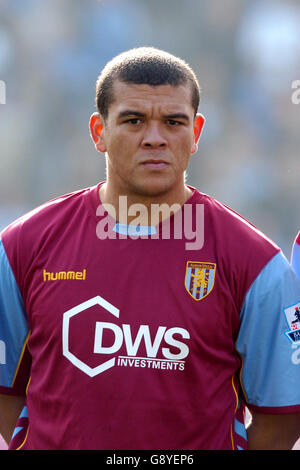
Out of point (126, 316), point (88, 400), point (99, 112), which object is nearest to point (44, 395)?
point (88, 400)

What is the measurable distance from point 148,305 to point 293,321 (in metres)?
0.47

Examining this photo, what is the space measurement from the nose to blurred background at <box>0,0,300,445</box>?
16.3ft

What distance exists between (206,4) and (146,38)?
75 centimetres

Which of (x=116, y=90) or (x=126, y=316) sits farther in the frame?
(x=116, y=90)

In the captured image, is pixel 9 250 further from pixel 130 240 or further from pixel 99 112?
pixel 99 112

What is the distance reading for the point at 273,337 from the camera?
91.2 inches

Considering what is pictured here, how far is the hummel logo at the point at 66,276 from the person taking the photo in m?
2.36

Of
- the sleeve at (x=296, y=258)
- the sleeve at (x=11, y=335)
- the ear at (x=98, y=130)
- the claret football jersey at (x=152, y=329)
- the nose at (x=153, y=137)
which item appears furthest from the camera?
the sleeve at (x=296, y=258)

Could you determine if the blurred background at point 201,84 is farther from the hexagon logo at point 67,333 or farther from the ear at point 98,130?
the hexagon logo at point 67,333

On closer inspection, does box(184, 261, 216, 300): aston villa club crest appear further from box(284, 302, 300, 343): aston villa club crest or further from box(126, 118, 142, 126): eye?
box(126, 118, 142, 126): eye

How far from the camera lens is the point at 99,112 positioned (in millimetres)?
2570

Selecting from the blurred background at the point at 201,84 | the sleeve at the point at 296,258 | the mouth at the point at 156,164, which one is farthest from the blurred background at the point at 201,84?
the mouth at the point at 156,164

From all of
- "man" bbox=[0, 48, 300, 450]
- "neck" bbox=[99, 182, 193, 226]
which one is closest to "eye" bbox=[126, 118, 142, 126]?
"man" bbox=[0, 48, 300, 450]

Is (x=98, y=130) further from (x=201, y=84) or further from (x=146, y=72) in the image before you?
(x=201, y=84)
